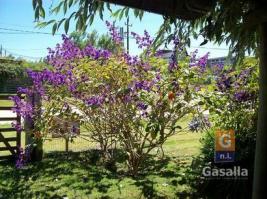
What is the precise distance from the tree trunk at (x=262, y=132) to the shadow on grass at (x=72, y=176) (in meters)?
2.16

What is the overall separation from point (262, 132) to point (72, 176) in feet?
13.3

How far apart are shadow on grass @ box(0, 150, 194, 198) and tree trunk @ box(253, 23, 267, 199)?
7.09 feet

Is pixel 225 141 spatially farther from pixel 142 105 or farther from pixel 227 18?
pixel 227 18

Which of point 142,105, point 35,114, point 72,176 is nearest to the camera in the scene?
point 142,105

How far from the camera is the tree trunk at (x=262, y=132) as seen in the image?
3.76 meters

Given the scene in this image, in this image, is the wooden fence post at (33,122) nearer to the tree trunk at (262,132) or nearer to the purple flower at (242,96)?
the purple flower at (242,96)

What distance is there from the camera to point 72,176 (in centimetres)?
711

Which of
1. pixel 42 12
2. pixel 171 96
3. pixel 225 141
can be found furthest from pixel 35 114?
pixel 42 12

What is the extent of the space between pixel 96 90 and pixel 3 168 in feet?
7.75

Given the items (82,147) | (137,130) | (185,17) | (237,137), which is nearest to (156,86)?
(137,130)

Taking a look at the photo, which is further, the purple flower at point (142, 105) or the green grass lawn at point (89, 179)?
the purple flower at point (142, 105)

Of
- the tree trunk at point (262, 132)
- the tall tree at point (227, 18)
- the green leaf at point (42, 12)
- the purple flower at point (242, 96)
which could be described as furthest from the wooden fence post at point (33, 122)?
the tree trunk at point (262, 132)

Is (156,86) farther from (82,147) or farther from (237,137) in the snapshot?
(82,147)

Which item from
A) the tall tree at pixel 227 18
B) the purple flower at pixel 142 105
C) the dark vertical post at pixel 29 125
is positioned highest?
the tall tree at pixel 227 18
